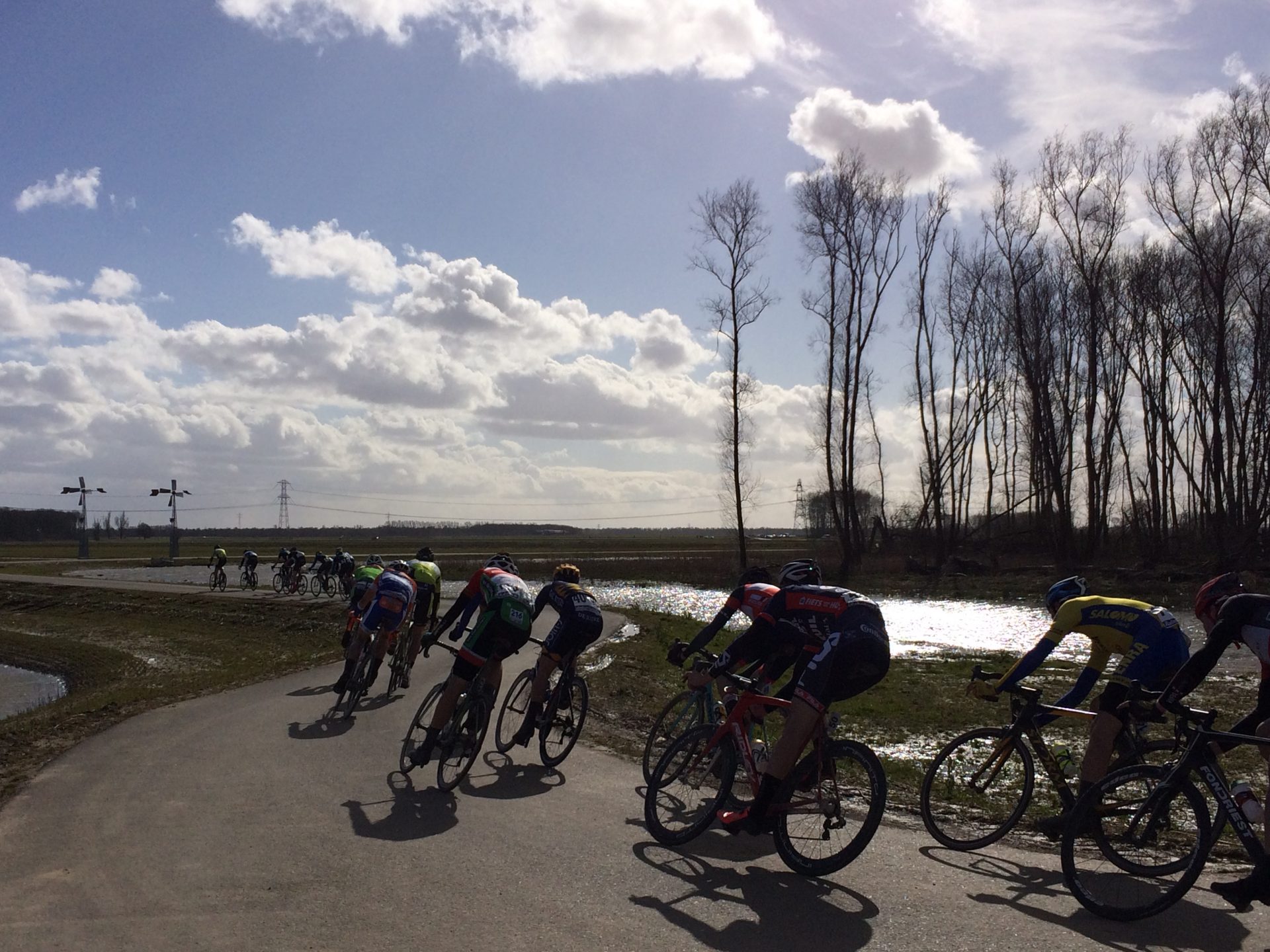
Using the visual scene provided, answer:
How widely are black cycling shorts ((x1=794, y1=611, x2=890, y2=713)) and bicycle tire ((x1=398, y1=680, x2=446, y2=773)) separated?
144 inches

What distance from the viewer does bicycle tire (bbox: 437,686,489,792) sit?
25.6 ft

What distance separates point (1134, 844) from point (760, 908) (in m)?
2.11

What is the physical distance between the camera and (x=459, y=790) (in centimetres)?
781

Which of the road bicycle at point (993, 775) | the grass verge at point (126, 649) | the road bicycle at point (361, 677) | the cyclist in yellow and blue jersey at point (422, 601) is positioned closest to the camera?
the road bicycle at point (993, 775)

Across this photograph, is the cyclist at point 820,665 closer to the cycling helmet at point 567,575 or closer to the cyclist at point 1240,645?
the cyclist at point 1240,645

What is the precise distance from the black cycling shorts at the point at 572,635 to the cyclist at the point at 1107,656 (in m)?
3.47

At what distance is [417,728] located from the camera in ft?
28.3

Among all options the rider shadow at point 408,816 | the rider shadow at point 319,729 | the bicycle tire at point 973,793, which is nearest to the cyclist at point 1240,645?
the bicycle tire at point 973,793

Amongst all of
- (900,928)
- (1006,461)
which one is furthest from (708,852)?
(1006,461)

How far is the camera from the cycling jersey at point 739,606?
7258 millimetres

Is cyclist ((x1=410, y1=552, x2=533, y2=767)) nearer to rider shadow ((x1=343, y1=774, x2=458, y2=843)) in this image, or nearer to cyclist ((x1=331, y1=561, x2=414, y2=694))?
rider shadow ((x1=343, y1=774, x2=458, y2=843))

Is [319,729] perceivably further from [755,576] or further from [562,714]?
[755,576]

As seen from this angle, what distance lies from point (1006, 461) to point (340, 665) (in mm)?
49485

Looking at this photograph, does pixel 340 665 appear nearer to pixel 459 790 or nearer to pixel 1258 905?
pixel 459 790
